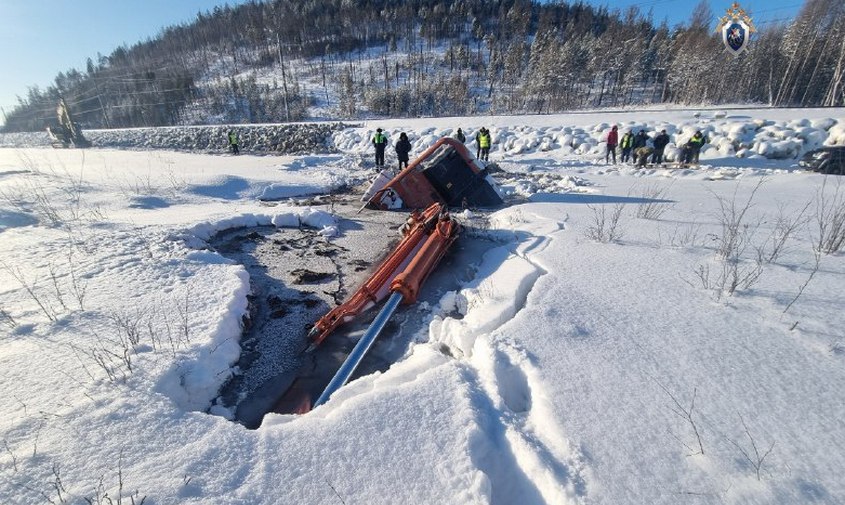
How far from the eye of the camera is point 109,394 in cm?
230

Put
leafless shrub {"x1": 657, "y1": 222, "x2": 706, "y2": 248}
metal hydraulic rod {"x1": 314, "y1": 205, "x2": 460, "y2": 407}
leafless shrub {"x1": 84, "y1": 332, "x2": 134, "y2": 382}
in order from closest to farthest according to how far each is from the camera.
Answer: leafless shrub {"x1": 84, "y1": 332, "x2": 134, "y2": 382}
metal hydraulic rod {"x1": 314, "y1": 205, "x2": 460, "y2": 407}
leafless shrub {"x1": 657, "y1": 222, "x2": 706, "y2": 248}

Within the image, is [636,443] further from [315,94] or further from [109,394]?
[315,94]

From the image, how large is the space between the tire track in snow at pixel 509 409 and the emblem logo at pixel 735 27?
16901 mm

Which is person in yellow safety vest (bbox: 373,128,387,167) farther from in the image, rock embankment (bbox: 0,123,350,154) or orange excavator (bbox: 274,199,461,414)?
orange excavator (bbox: 274,199,461,414)

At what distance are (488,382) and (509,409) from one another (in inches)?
9.7

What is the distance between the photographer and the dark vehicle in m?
10.4

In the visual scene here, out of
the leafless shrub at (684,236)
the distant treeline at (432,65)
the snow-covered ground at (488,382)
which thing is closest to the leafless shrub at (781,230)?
the snow-covered ground at (488,382)

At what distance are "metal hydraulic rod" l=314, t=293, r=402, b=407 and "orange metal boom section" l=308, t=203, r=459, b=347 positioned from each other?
25cm

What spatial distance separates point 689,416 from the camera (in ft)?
6.40

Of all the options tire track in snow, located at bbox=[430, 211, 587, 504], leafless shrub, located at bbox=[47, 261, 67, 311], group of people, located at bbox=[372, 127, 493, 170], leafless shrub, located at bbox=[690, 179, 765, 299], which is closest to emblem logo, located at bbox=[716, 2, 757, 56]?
group of people, located at bbox=[372, 127, 493, 170]

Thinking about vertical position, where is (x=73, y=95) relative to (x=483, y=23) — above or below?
below

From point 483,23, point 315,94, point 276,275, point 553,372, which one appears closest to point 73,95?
point 315,94

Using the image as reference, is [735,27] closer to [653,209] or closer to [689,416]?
[653,209]

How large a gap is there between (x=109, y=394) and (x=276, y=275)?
313cm
